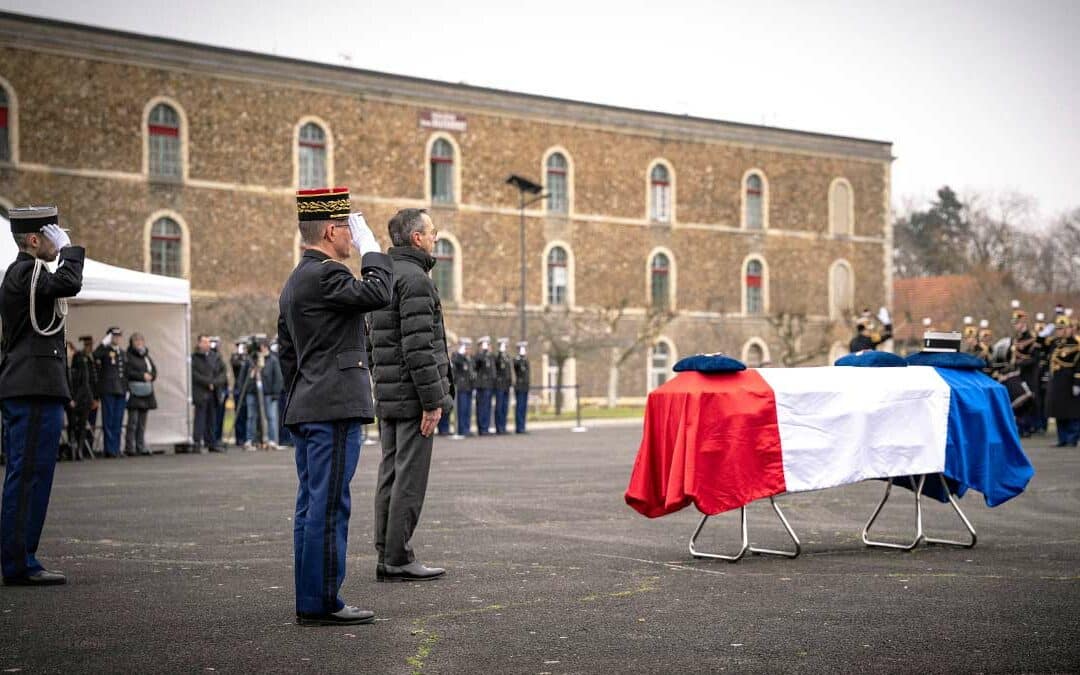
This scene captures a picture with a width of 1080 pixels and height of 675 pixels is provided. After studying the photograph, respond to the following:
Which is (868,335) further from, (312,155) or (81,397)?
(312,155)

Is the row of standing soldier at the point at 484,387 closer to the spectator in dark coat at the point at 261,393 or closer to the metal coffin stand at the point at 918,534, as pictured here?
the spectator in dark coat at the point at 261,393

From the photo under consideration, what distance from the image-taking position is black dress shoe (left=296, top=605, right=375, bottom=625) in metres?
6.66

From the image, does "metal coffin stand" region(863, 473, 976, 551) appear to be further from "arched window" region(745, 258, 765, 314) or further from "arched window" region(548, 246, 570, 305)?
"arched window" region(745, 258, 765, 314)

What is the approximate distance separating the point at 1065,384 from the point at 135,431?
648 inches

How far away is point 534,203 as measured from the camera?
50.8 metres

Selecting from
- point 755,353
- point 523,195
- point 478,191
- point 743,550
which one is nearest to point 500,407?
point 523,195

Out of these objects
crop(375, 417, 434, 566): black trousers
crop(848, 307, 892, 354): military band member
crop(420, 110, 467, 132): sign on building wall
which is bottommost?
crop(375, 417, 434, 566): black trousers

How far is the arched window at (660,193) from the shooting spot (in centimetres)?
5400

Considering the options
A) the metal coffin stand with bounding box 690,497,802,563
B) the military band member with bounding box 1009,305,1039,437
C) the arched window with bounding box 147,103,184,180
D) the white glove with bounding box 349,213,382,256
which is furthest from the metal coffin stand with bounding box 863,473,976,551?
the arched window with bounding box 147,103,184,180

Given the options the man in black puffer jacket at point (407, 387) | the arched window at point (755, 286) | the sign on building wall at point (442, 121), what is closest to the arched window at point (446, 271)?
the sign on building wall at point (442, 121)

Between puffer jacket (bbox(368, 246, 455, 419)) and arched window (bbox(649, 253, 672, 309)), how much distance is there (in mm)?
46008

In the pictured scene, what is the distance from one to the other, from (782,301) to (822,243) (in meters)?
3.61

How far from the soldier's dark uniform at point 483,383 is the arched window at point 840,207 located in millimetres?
33187

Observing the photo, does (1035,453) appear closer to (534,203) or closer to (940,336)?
(940,336)
